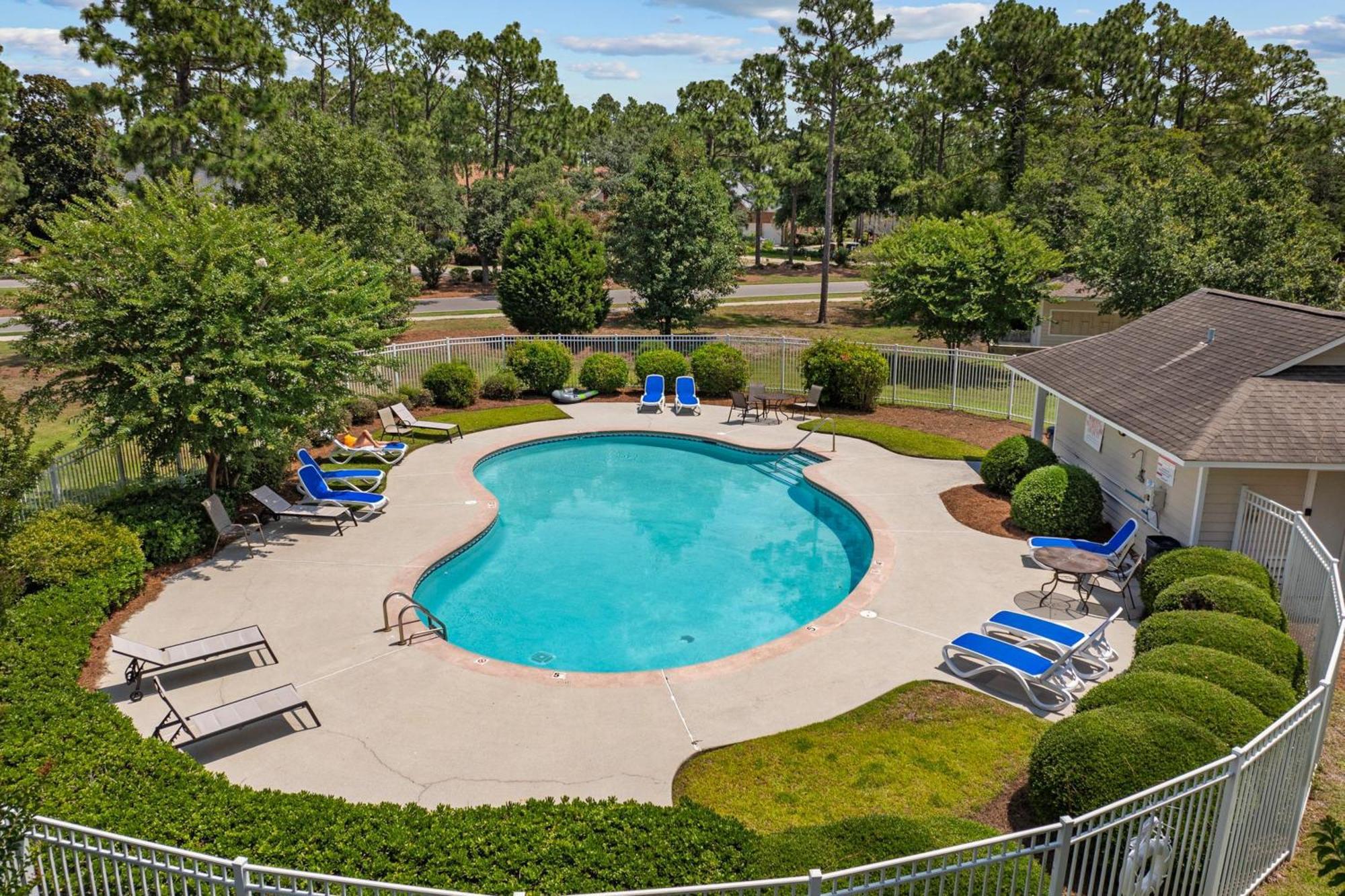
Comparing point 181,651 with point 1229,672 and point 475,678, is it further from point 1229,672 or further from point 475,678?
point 1229,672

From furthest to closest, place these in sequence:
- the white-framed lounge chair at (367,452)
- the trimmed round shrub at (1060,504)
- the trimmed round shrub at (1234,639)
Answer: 1. the white-framed lounge chair at (367,452)
2. the trimmed round shrub at (1060,504)
3. the trimmed round shrub at (1234,639)

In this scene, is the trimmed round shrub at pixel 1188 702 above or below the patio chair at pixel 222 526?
above

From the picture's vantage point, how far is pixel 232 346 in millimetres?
14281

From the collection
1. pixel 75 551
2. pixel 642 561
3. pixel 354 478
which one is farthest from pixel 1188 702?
pixel 354 478

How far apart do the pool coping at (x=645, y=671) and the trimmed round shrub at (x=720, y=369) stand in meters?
4.74

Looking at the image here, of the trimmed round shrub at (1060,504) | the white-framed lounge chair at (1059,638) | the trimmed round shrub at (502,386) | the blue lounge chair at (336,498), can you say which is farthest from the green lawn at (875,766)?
the trimmed round shrub at (502,386)

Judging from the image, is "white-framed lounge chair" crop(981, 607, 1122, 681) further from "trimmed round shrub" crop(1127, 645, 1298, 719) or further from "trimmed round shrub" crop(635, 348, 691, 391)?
"trimmed round shrub" crop(635, 348, 691, 391)

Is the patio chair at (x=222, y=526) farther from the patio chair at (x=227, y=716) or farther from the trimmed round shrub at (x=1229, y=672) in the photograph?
the trimmed round shrub at (x=1229, y=672)

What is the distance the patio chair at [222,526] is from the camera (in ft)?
47.6

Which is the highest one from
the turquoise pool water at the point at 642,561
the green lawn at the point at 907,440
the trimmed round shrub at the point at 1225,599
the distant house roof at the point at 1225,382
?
the distant house roof at the point at 1225,382

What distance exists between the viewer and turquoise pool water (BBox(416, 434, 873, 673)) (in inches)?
522

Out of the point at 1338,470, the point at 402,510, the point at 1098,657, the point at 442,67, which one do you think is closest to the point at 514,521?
the point at 402,510

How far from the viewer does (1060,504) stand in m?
15.2

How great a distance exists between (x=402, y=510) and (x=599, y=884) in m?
11.8
